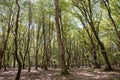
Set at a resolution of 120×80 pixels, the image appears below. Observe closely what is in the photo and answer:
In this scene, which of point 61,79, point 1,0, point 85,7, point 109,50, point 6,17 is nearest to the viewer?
point 61,79

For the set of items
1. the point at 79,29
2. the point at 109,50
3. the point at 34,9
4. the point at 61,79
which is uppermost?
the point at 34,9

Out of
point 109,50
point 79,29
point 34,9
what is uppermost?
point 34,9

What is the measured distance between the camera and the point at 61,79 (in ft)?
43.8

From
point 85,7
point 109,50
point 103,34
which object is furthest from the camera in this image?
point 109,50

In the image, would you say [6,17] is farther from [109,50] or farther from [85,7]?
[109,50]

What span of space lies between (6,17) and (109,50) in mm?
32411

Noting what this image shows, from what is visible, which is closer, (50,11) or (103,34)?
(50,11)

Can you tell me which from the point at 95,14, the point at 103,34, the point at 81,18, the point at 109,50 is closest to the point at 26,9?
the point at 81,18

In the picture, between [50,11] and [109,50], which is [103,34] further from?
[109,50]

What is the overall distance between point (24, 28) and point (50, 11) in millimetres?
10680

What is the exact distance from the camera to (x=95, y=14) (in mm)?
28172

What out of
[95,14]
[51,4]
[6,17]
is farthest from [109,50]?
[6,17]

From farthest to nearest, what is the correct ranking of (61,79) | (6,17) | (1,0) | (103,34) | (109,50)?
(109,50)
(103,34)
(6,17)
(1,0)
(61,79)

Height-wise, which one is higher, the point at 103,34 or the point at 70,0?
the point at 70,0
